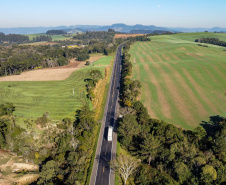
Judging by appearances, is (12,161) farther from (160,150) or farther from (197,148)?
(197,148)

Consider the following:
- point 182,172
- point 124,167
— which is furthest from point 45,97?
point 182,172

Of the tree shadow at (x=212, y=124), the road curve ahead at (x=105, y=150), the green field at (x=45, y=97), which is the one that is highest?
the green field at (x=45, y=97)

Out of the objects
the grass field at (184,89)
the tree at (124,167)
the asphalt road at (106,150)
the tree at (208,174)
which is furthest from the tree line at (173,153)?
Result: the grass field at (184,89)

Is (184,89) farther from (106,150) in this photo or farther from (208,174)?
(106,150)

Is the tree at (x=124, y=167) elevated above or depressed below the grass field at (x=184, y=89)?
below

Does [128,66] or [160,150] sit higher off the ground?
[128,66]

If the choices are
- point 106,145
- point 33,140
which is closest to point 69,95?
point 33,140

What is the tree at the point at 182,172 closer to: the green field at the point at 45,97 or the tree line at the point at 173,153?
the tree line at the point at 173,153
